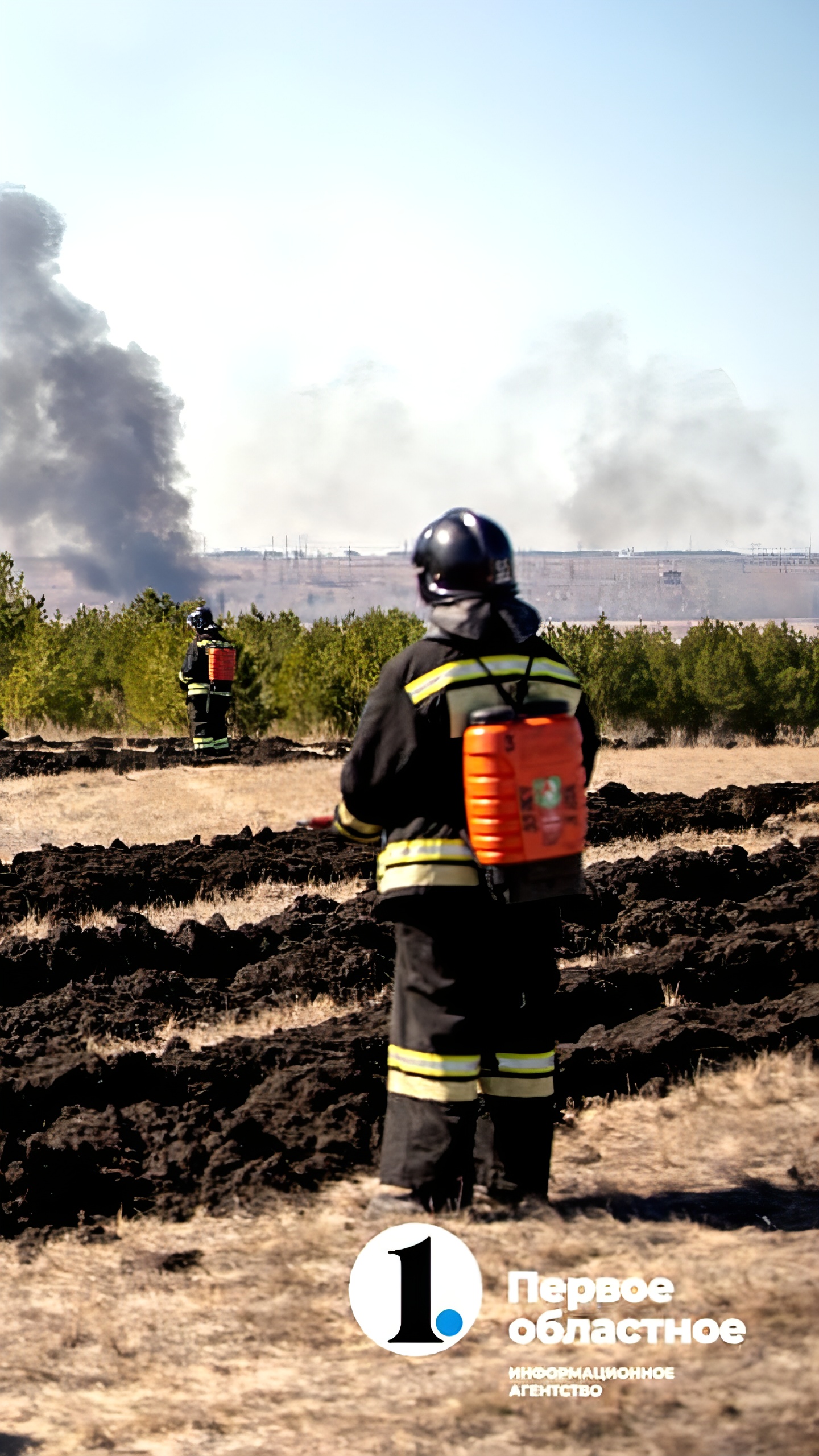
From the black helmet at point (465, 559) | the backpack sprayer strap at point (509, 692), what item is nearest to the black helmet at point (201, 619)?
the black helmet at point (465, 559)

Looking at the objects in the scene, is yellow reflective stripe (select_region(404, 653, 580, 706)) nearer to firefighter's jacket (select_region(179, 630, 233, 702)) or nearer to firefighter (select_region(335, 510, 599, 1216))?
firefighter (select_region(335, 510, 599, 1216))

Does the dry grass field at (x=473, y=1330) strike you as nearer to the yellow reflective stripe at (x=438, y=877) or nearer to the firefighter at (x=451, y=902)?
the firefighter at (x=451, y=902)

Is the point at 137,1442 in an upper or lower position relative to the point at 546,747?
lower

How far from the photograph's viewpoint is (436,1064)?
450cm

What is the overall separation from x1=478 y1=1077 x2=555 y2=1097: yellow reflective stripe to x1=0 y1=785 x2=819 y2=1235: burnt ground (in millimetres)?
580

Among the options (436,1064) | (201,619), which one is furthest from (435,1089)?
(201,619)

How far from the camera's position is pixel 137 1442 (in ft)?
11.9

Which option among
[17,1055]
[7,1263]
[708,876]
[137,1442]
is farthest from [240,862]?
[137,1442]

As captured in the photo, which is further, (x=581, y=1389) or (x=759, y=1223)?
(x=759, y=1223)

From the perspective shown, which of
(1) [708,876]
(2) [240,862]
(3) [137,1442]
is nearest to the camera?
(3) [137,1442]

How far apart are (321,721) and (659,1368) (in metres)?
23.3

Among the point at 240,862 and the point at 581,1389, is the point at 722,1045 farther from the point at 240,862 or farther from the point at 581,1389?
the point at 240,862

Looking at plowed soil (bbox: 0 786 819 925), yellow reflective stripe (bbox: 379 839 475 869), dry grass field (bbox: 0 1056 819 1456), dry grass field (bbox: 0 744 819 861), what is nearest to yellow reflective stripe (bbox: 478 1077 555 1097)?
dry grass field (bbox: 0 1056 819 1456)

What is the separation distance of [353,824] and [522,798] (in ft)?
1.88
